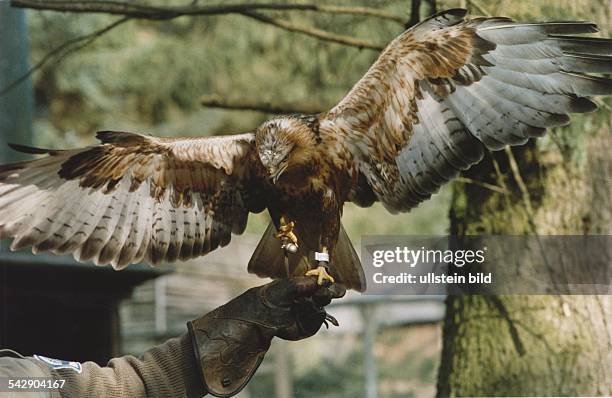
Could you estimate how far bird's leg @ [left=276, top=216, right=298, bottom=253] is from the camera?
3064 mm

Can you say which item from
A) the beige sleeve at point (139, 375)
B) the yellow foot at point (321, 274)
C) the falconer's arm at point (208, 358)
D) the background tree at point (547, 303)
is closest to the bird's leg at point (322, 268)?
the yellow foot at point (321, 274)

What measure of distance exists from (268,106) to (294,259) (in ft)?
3.78

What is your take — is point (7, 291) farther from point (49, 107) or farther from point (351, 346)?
point (49, 107)

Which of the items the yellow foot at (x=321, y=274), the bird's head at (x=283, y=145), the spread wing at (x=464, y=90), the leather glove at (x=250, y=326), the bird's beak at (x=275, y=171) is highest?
the spread wing at (x=464, y=90)

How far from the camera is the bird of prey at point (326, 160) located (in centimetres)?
291

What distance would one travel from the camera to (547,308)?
145 inches

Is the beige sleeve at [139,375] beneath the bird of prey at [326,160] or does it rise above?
beneath

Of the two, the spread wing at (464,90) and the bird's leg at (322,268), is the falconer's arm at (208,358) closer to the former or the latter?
the bird's leg at (322,268)

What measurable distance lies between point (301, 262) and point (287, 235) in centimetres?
19

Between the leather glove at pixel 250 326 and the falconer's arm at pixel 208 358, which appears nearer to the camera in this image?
the falconer's arm at pixel 208 358

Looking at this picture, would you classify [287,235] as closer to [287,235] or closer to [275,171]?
[287,235]

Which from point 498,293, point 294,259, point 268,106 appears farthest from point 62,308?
point 498,293

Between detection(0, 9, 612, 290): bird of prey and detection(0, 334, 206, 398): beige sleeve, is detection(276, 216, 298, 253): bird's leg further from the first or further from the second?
detection(0, 334, 206, 398): beige sleeve

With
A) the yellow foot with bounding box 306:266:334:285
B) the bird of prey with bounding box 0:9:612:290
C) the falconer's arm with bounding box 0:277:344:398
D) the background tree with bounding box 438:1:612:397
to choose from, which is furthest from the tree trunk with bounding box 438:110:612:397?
the falconer's arm with bounding box 0:277:344:398
